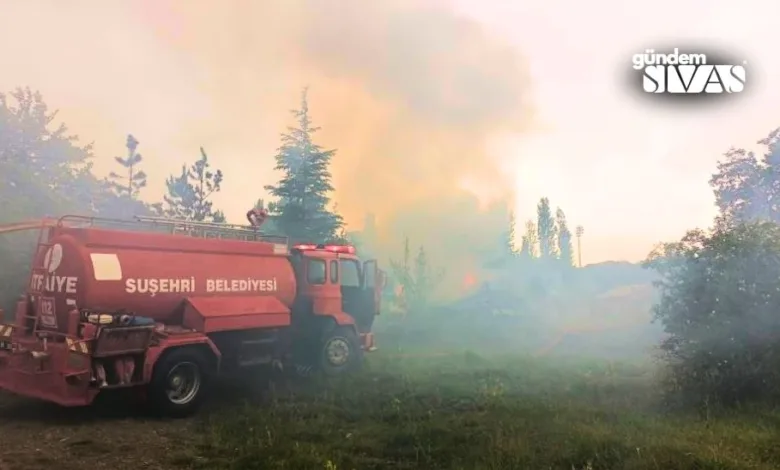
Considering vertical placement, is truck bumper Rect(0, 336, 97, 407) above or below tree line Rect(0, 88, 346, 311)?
below

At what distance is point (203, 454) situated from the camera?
7266 millimetres

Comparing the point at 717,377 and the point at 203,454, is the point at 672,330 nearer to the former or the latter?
the point at 717,377

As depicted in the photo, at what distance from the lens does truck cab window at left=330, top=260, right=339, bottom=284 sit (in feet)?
46.7

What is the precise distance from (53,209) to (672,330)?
19768 millimetres

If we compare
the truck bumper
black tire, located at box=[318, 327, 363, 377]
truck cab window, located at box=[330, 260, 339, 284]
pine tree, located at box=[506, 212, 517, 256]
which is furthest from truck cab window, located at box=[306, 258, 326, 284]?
pine tree, located at box=[506, 212, 517, 256]

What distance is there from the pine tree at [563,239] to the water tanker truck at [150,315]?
183 ft

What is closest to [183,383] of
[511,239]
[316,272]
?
[316,272]

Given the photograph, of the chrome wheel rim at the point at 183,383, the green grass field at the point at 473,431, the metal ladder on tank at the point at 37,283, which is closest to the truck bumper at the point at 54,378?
the metal ladder on tank at the point at 37,283

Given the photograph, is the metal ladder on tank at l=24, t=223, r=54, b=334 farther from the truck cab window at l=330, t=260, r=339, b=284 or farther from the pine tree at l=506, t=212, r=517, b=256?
the pine tree at l=506, t=212, r=517, b=256

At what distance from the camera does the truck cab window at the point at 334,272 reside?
14.2 meters

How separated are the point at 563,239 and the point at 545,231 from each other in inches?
150

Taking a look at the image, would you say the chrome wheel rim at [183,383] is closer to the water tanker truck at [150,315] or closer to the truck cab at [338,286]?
the water tanker truck at [150,315]

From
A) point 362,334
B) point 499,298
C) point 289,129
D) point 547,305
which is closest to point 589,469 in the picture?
point 362,334

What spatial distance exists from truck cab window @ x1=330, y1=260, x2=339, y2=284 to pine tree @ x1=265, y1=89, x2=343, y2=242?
10.1 m
